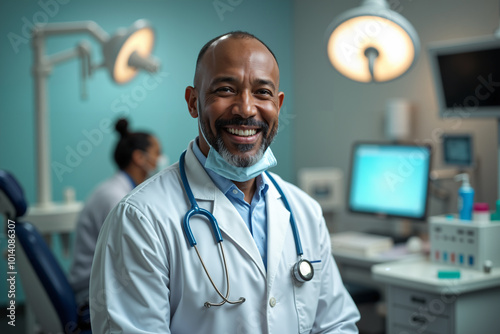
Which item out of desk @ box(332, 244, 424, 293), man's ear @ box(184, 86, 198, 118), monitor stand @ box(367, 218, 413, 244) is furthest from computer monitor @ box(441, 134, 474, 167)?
man's ear @ box(184, 86, 198, 118)

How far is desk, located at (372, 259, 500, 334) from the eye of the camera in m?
1.94

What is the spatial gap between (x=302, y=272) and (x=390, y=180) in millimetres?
1516

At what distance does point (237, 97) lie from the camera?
1221 mm

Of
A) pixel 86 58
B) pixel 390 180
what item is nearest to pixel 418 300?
pixel 390 180

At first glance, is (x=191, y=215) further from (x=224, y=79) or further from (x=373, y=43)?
(x=373, y=43)

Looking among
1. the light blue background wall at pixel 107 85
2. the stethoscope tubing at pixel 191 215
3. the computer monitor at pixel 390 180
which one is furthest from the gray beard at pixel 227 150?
the light blue background wall at pixel 107 85

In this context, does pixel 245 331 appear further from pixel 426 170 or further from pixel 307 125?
pixel 307 125

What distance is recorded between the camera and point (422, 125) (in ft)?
10.1

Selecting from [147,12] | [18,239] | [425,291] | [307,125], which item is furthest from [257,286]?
[147,12]

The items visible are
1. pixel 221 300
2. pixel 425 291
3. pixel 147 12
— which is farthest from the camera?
pixel 147 12

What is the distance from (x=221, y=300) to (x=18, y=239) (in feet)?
3.79

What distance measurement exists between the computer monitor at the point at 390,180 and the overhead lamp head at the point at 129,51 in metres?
1.12

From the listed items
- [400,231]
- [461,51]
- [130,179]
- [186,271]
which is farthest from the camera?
[400,231]

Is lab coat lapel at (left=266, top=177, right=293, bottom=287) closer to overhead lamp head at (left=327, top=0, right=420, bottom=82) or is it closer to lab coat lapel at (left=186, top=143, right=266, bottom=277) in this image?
lab coat lapel at (left=186, top=143, right=266, bottom=277)
